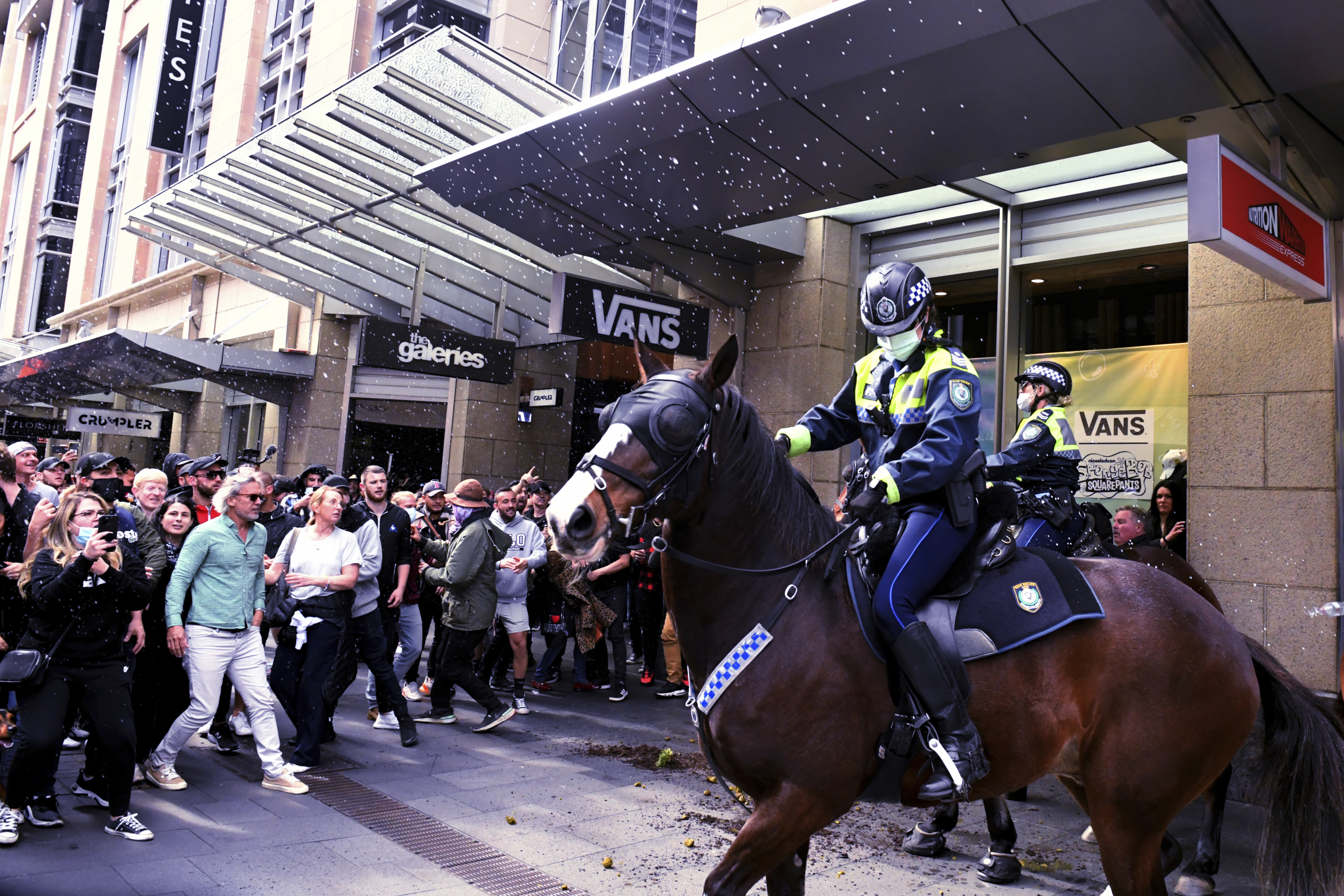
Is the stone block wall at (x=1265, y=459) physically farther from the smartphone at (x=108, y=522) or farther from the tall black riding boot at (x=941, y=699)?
the smartphone at (x=108, y=522)

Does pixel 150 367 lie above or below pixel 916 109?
below

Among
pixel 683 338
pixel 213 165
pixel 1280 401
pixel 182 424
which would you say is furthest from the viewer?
pixel 182 424

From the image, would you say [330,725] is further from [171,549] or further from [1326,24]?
[1326,24]

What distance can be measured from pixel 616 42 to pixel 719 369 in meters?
12.1

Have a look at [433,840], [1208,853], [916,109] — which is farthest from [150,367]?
[1208,853]

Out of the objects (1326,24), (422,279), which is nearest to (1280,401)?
(1326,24)

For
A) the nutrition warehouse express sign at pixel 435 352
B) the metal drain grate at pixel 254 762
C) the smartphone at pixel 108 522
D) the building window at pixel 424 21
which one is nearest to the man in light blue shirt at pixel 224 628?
the metal drain grate at pixel 254 762

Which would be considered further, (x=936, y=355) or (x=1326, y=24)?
(x=1326, y=24)

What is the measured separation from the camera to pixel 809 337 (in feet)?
35.4

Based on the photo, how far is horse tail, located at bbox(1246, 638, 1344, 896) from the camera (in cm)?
362

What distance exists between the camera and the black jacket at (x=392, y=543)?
8.59 meters

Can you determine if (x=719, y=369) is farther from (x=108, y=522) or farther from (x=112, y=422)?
(x=112, y=422)

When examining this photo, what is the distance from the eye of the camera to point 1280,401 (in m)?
7.05

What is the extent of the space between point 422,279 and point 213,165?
3369 mm
